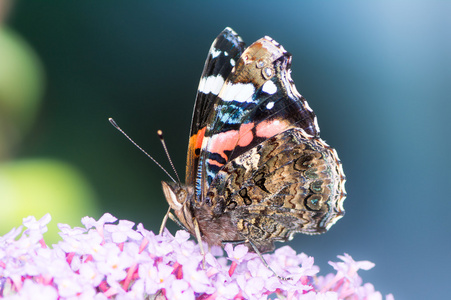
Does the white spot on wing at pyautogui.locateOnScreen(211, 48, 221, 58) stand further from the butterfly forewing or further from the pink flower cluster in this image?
the pink flower cluster

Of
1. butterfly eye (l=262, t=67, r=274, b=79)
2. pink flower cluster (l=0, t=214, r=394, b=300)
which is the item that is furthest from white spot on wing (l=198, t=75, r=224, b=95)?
pink flower cluster (l=0, t=214, r=394, b=300)

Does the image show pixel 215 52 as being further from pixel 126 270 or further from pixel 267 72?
pixel 126 270

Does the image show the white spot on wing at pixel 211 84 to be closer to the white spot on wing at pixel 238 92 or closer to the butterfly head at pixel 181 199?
the white spot on wing at pixel 238 92

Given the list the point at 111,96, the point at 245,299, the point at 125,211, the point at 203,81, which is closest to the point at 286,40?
the point at 111,96

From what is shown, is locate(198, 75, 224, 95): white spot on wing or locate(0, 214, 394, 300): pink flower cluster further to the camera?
locate(198, 75, 224, 95): white spot on wing

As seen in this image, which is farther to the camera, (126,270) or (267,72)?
(267,72)

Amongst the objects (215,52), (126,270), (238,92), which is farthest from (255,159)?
(126,270)

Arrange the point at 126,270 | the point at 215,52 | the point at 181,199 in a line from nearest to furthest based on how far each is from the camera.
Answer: the point at 126,270 < the point at 181,199 < the point at 215,52

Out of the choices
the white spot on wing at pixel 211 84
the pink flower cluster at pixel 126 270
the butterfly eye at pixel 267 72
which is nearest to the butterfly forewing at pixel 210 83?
the white spot on wing at pixel 211 84

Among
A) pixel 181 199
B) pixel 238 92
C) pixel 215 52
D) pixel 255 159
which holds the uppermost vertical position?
pixel 215 52
